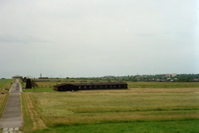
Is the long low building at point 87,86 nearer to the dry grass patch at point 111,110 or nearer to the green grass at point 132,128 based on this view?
the dry grass patch at point 111,110

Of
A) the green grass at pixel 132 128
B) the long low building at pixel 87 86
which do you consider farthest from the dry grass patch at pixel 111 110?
the long low building at pixel 87 86

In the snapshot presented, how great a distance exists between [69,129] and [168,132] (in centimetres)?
1018

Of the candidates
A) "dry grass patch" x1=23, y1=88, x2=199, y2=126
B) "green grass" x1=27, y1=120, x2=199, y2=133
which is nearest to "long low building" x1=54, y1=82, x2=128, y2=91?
"dry grass patch" x1=23, y1=88, x2=199, y2=126

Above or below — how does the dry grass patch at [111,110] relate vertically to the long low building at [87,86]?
below

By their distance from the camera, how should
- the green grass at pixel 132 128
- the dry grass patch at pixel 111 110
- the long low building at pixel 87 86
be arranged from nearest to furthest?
the green grass at pixel 132 128, the dry grass patch at pixel 111 110, the long low building at pixel 87 86

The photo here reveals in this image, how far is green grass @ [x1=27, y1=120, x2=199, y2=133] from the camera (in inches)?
923

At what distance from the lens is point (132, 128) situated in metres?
24.9

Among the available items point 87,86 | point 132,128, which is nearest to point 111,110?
point 132,128

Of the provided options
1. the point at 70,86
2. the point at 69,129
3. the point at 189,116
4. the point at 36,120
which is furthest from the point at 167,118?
the point at 70,86

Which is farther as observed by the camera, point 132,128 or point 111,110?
point 111,110

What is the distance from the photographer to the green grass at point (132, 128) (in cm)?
2345

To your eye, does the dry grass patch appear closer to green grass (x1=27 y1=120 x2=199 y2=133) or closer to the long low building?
green grass (x1=27 y1=120 x2=199 y2=133)

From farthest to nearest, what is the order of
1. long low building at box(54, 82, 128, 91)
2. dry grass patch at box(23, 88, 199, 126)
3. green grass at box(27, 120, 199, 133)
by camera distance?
long low building at box(54, 82, 128, 91) < dry grass patch at box(23, 88, 199, 126) < green grass at box(27, 120, 199, 133)

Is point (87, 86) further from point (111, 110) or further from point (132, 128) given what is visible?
point (132, 128)
